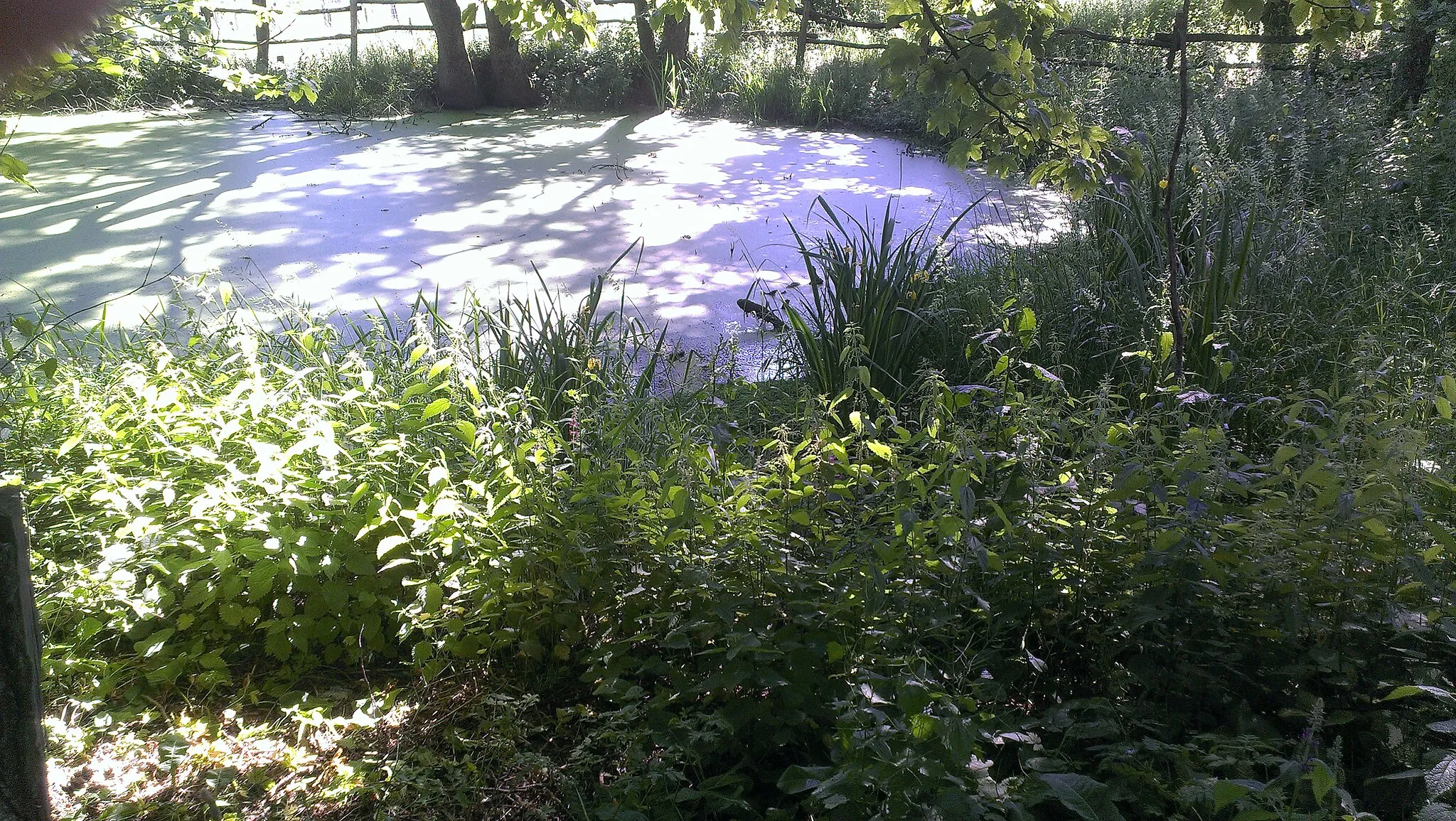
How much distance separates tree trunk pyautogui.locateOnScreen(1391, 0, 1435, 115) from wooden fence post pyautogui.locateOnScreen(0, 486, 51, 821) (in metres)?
5.94

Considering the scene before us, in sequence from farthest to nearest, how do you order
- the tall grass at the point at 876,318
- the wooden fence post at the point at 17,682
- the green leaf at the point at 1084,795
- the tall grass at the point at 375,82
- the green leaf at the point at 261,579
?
1. the tall grass at the point at 375,82
2. the tall grass at the point at 876,318
3. the green leaf at the point at 261,579
4. the green leaf at the point at 1084,795
5. the wooden fence post at the point at 17,682

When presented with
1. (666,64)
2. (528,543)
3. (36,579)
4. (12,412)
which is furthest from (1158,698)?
(666,64)

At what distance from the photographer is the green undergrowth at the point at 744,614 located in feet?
3.92

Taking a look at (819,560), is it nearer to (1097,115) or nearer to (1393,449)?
(1393,449)

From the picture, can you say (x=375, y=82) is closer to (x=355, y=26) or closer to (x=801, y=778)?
(x=355, y=26)

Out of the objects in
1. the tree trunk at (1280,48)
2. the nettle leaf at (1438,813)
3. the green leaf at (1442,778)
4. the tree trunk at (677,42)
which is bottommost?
the nettle leaf at (1438,813)

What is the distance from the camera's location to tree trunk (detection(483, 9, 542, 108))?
8.90 m

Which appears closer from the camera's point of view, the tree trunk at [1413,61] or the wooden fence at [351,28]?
the tree trunk at [1413,61]

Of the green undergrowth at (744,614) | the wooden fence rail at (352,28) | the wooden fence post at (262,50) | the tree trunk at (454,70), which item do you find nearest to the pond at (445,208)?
the tree trunk at (454,70)

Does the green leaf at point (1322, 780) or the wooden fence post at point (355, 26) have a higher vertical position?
the wooden fence post at point (355, 26)

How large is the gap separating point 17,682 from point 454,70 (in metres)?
8.92

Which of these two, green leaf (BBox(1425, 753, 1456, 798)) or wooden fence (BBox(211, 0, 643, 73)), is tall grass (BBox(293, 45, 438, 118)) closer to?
wooden fence (BBox(211, 0, 643, 73))

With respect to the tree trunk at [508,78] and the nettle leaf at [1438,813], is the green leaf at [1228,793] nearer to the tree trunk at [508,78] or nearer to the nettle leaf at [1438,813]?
the nettle leaf at [1438,813]

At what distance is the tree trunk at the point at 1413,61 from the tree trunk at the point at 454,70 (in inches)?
279
